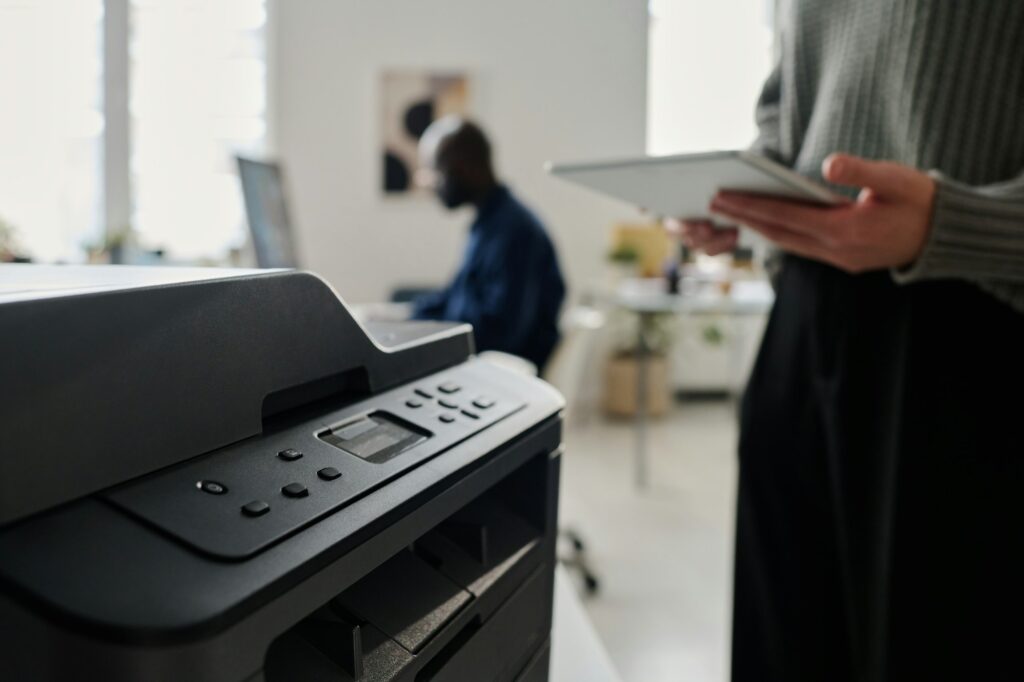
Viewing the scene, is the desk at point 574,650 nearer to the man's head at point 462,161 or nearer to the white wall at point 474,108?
the man's head at point 462,161

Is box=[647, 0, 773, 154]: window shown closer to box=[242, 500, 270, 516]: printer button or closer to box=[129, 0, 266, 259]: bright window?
box=[129, 0, 266, 259]: bright window

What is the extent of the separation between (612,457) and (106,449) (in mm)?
3478

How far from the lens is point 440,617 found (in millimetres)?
460

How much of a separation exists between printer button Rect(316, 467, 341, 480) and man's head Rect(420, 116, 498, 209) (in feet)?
7.37

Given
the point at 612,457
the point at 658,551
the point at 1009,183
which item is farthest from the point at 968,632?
the point at 612,457

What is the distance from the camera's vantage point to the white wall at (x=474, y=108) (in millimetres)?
4141

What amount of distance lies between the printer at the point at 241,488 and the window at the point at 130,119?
2053 mm

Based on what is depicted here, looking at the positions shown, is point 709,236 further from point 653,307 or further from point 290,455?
point 653,307

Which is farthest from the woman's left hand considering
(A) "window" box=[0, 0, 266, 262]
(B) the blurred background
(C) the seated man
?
(A) "window" box=[0, 0, 266, 262]

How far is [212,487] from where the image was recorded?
0.35 metres

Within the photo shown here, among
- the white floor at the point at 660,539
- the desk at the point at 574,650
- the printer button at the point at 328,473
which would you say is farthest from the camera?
the white floor at the point at 660,539

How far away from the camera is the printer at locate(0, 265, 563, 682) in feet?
0.92

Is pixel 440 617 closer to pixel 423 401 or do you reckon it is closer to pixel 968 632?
pixel 423 401

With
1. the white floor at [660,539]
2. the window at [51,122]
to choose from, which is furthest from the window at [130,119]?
the white floor at [660,539]
